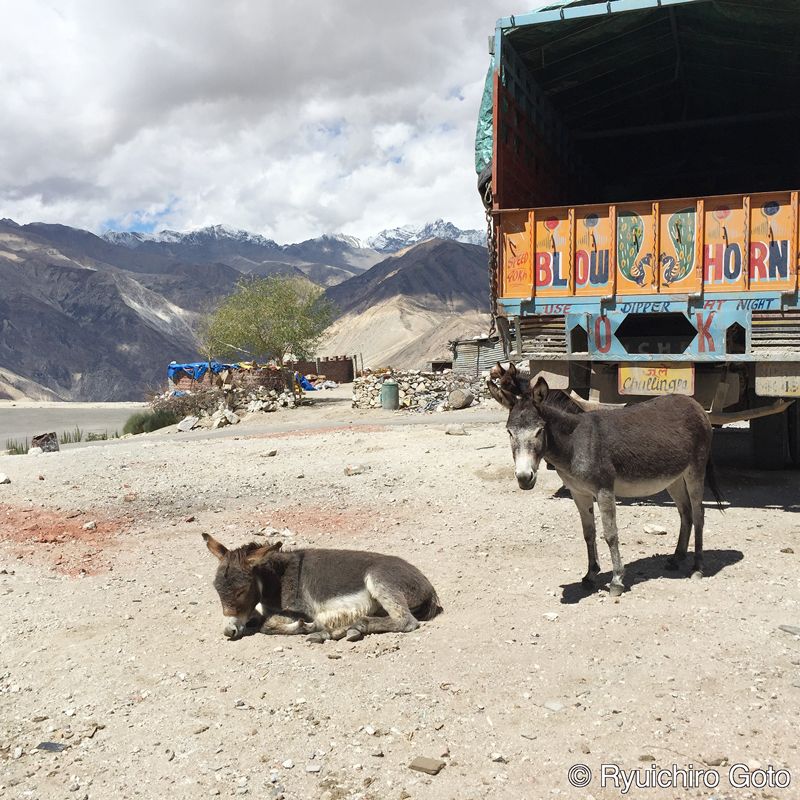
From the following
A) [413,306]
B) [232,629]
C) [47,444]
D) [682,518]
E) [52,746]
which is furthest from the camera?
[413,306]

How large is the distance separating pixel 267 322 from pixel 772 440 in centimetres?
3256

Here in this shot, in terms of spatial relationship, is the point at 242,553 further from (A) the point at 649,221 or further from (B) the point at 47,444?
(B) the point at 47,444

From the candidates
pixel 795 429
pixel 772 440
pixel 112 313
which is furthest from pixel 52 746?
pixel 112 313

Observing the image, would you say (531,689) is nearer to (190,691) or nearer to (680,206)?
(190,691)

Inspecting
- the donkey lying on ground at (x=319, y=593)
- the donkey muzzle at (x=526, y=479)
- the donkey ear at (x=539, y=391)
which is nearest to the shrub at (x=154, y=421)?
the donkey lying on ground at (x=319, y=593)

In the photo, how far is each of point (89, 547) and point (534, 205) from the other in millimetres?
6749

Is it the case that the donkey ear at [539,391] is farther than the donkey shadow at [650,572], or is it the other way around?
the donkey shadow at [650,572]

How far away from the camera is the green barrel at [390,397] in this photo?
2773cm

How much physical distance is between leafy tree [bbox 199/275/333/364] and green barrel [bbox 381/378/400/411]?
41.3ft

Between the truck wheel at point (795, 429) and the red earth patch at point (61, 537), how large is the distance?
8.69m

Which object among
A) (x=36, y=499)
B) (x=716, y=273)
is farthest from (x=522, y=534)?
(x=36, y=499)

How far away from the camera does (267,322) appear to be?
40281mm

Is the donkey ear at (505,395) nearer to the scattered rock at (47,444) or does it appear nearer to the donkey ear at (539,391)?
the donkey ear at (539,391)

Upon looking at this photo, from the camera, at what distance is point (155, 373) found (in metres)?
123
